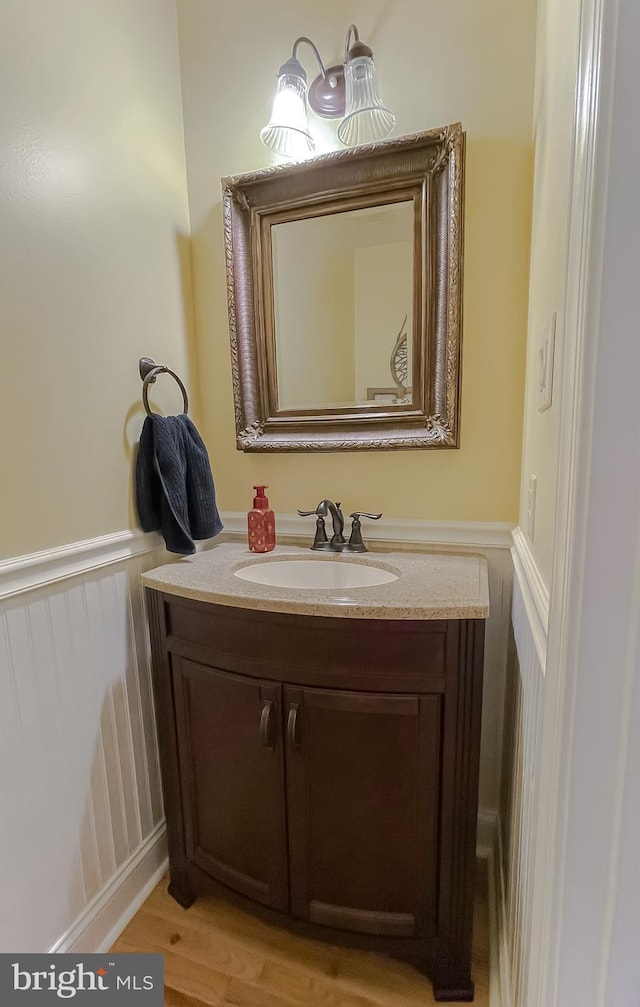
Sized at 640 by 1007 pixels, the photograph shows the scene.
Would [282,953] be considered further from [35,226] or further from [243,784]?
[35,226]

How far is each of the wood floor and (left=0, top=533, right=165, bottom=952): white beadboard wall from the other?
0.48ft

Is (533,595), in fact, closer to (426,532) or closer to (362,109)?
(426,532)

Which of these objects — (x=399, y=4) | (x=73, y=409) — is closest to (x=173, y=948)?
(x=73, y=409)

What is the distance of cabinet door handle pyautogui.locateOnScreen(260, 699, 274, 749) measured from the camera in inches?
42.2

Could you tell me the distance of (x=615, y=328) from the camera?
47 cm

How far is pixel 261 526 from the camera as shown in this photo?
4.70 feet

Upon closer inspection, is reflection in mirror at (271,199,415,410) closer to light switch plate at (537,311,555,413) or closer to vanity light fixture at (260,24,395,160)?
vanity light fixture at (260,24,395,160)

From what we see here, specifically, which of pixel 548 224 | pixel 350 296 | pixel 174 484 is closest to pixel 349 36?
pixel 350 296

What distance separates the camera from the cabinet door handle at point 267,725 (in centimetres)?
107

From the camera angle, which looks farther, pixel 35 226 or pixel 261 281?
pixel 261 281

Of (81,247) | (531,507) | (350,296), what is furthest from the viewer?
(350,296)

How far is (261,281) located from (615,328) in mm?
1232

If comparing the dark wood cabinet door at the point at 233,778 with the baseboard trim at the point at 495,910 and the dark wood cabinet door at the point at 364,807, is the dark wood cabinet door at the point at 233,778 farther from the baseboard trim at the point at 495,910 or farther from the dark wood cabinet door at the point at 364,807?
the baseboard trim at the point at 495,910

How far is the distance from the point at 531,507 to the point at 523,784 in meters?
0.54
